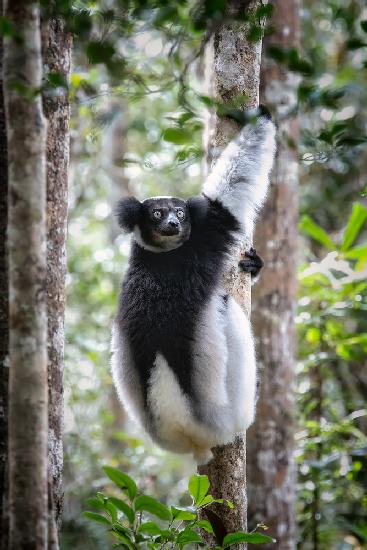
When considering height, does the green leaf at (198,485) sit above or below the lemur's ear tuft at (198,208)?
below

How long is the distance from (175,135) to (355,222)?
2.37 meters

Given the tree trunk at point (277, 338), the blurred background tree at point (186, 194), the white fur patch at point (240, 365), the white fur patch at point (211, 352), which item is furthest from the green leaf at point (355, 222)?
the white fur patch at point (211, 352)

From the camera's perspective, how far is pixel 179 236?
12.3 ft

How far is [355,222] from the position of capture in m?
4.30

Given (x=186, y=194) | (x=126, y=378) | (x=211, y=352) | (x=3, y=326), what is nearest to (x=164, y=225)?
(x=211, y=352)

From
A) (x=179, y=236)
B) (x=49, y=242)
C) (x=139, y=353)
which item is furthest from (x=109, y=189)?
(x=49, y=242)

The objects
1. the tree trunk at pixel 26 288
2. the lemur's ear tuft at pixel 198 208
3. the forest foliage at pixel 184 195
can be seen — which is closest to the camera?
the tree trunk at pixel 26 288

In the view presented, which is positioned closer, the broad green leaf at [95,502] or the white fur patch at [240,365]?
the broad green leaf at [95,502]

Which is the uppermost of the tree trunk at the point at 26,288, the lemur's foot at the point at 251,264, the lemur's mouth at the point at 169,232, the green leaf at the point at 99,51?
the lemur's mouth at the point at 169,232

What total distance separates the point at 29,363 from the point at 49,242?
842 mm

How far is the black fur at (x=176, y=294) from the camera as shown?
3.30 metres

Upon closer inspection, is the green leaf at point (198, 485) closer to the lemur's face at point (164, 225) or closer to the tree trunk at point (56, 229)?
the tree trunk at point (56, 229)

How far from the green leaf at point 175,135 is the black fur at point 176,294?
3.86ft

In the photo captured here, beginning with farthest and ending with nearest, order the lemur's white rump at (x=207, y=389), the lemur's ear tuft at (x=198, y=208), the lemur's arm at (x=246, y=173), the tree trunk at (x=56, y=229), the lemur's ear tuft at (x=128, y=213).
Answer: the lemur's ear tuft at (x=128, y=213) → the lemur's ear tuft at (x=198, y=208) → the lemur's arm at (x=246, y=173) → the lemur's white rump at (x=207, y=389) → the tree trunk at (x=56, y=229)
